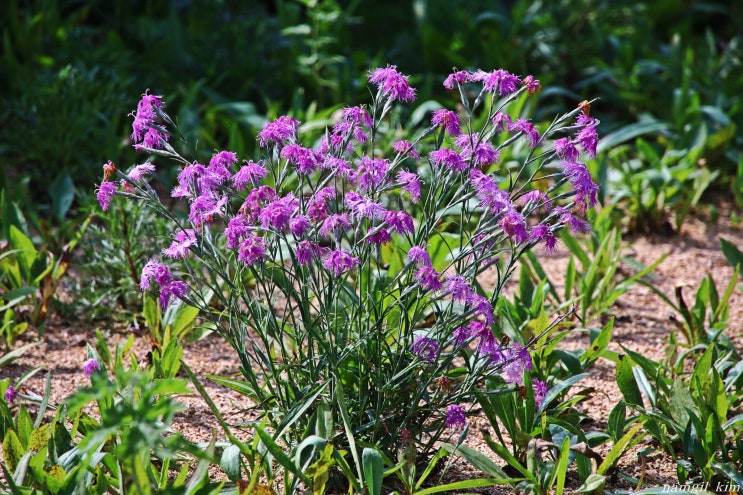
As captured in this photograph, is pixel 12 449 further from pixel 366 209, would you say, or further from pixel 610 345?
pixel 610 345

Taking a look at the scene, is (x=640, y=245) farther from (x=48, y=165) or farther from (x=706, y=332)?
(x=48, y=165)

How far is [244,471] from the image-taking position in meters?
2.08

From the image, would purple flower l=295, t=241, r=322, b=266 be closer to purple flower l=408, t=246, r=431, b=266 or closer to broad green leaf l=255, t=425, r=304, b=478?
purple flower l=408, t=246, r=431, b=266

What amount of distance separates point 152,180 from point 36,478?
2.56m

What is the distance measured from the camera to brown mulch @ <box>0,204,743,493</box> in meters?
2.38

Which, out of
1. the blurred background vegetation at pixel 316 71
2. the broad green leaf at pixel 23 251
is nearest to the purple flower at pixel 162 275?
the broad green leaf at pixel 23 251

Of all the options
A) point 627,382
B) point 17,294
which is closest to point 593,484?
point 627,382

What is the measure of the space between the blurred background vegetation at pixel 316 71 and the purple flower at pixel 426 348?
2.12m

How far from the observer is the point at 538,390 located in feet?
7.56

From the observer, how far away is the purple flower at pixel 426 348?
1.97 metres

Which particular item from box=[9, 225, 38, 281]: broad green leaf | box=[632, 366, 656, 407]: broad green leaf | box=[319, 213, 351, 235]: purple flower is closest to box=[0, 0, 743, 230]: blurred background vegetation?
box=[9, 225, 38, 281]: broad green leaf

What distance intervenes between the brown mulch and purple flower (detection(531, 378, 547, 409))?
20cm

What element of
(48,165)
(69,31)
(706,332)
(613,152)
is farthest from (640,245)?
(69,31)

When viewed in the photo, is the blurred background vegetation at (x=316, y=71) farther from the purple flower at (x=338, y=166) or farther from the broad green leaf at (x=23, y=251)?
the purple flower at (x=338, y=166)
